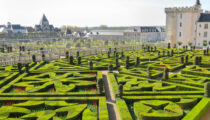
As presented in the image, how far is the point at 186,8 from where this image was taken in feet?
154

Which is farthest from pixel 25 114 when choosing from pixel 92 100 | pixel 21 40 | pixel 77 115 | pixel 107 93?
pixel 21 40

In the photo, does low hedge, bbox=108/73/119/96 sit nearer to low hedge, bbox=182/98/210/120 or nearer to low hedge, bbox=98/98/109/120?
low hedge, bbox=98/98/109/120

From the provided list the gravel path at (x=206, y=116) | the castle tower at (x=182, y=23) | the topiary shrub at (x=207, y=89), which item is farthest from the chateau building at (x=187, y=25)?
the gravel path at (x=206, y=116)

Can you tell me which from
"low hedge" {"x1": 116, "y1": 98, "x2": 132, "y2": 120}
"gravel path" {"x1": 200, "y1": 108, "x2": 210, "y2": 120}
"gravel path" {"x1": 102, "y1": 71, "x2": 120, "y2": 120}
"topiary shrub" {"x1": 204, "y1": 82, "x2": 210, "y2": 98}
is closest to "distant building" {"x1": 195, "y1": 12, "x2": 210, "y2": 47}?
"topiary shrub" {"x1": 204, "y1": 82, "x2": 210, "y2": 98}

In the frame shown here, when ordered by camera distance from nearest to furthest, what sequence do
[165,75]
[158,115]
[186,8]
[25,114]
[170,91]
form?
[158,115], [25,114], [170,91], [165,75], [186,8]

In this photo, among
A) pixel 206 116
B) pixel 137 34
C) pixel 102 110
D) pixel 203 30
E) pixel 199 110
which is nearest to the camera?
pixel 199 110

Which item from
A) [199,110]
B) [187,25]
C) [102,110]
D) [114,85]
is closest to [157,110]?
[199,110]

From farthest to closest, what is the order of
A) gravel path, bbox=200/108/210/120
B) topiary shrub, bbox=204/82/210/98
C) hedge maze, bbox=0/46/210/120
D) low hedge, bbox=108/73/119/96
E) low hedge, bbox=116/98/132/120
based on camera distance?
1. low hedge, bbox=108/73/119/96
2. topiary shrub, bbox=204/82/210/98
3. gravel path, bbox=200/108/210/120
4. hedge maze, bbox=0/46/210/120
5. low hedge, bbox=116/98/132/120

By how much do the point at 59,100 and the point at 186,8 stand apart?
4596cm

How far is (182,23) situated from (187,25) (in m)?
1.38

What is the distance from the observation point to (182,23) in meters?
48.2

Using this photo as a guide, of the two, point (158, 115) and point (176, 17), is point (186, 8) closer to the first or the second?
point (176, 17)

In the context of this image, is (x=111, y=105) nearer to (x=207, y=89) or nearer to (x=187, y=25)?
(x=207, y=89)

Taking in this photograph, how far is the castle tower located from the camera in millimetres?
47469
